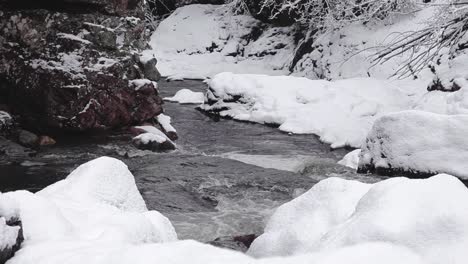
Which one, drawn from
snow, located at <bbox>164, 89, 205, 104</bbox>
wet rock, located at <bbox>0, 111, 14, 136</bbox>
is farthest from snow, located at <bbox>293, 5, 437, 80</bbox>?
wet rock, located at <bbox>0, 111, 14, 136</bbox>

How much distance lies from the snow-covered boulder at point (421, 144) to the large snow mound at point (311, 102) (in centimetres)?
357

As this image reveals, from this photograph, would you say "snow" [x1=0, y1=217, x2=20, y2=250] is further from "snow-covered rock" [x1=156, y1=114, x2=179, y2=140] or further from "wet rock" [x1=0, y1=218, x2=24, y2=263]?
"snow-covered rock" [x1=156, y1=114, x2=179, y2=140]

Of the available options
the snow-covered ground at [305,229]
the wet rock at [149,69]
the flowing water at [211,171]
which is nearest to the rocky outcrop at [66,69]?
the wet rock at [149,69]

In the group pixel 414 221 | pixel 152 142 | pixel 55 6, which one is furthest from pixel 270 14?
pixel 414 221

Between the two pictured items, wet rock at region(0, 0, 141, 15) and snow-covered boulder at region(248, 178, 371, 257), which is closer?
snow-covered boulder at region(248, 178, 371, 257)

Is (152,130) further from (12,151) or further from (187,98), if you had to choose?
(187,98)

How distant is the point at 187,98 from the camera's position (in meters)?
16.1

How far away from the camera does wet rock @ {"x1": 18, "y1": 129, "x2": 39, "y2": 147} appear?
9609 mm

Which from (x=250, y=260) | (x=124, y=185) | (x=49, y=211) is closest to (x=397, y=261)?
(x=250, y=260)

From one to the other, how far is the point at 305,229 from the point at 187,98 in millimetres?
12320

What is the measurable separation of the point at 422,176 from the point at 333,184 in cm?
307

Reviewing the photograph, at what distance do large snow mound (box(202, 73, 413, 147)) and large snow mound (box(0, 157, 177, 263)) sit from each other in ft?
23.4

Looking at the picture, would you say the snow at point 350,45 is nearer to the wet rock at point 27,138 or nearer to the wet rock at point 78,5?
the wet rock at point 78,5

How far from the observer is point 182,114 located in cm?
1416
